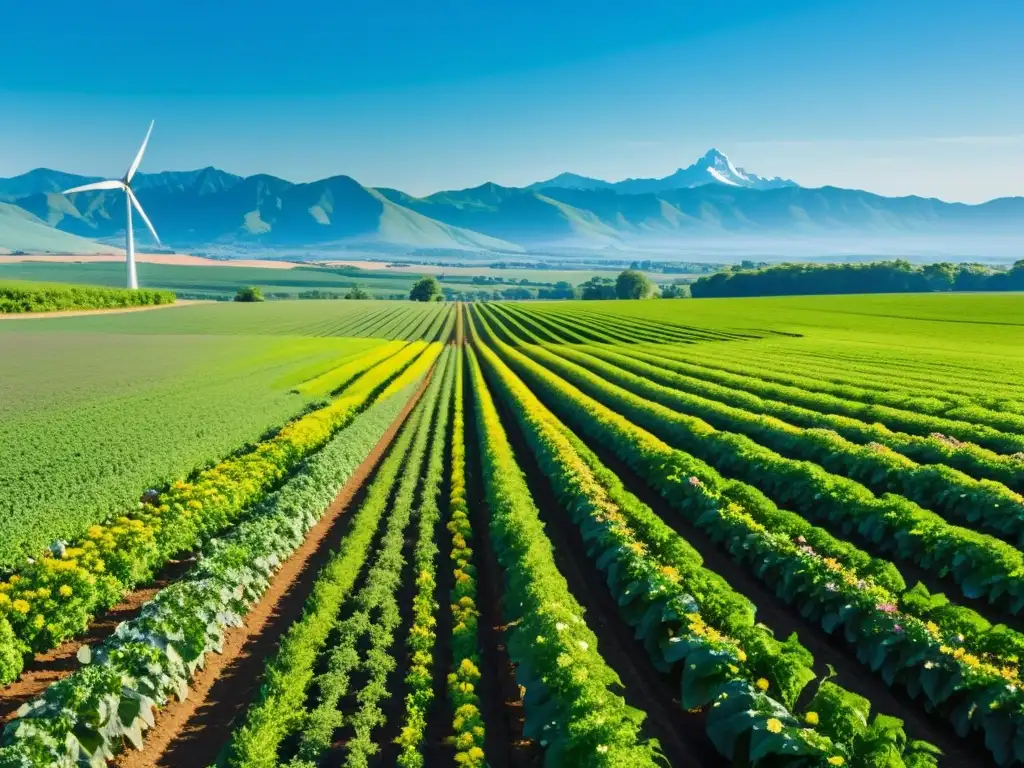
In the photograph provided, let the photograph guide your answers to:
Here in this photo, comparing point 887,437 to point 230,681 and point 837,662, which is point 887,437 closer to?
point 837,662

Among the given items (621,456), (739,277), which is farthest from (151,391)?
(739,277)

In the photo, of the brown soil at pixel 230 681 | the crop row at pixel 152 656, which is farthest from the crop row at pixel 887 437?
the crop row at pixel 152 656

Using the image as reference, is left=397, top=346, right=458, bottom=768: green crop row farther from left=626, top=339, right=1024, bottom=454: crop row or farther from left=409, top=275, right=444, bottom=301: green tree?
left=409, top=275, right=444, bottom=301: green tree

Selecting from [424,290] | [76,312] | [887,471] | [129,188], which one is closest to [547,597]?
[887,471]

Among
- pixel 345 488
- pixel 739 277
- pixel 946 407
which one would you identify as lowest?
pixel 345 488

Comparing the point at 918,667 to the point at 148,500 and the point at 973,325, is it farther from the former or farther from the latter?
the point at 973,325

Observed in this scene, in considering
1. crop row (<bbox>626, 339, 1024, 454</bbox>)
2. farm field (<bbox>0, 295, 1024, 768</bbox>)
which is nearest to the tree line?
crop row (<bbox>626, 339, 1024, 454</bbox>)
